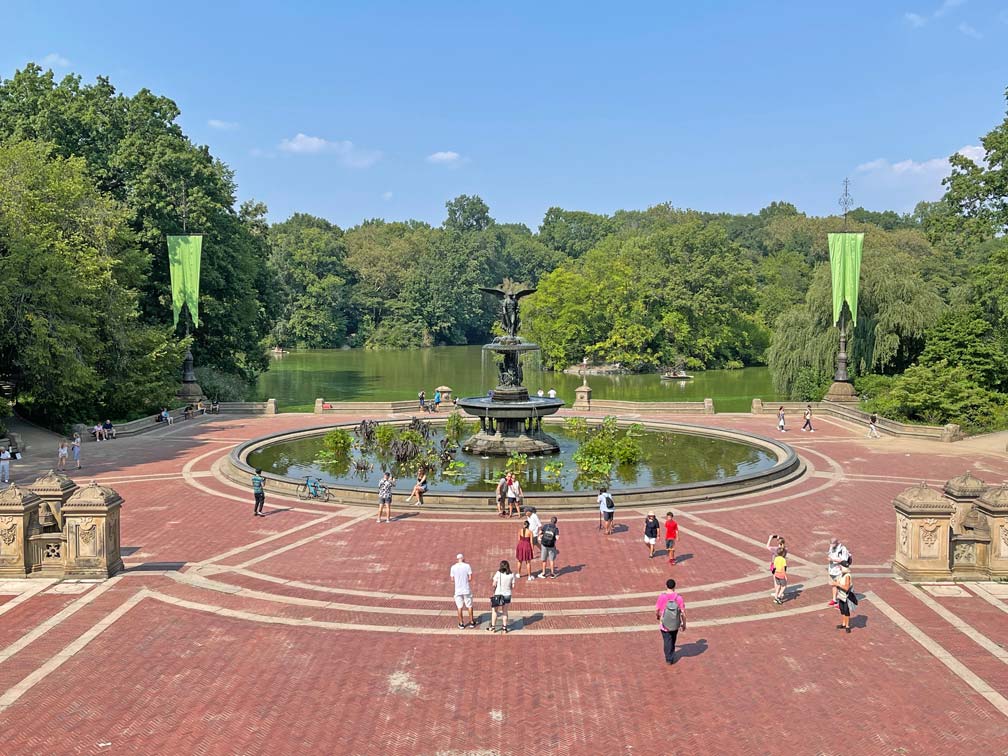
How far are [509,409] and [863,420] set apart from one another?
18.8 m

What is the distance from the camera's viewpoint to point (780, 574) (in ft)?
48.9

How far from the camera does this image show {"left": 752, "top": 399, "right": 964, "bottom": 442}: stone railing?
114ft

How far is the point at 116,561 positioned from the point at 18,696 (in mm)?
5584

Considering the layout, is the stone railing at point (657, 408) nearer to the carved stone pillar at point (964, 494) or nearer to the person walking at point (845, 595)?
the carved stone pillar at point (964, 494)

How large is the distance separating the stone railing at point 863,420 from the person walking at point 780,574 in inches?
930

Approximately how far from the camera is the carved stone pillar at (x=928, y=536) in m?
16.0

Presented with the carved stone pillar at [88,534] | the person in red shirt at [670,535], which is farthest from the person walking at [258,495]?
the person in red shirt at [670,535]

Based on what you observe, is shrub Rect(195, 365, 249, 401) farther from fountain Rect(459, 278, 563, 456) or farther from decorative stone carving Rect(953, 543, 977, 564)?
decorative stone carving Rect(953, 543, 977, 564)

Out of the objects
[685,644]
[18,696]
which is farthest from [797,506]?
[18,696]

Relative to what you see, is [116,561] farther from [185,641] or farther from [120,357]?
[120,357]

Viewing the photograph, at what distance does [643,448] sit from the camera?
33219 mm

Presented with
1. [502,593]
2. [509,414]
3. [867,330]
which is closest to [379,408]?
[509,414]

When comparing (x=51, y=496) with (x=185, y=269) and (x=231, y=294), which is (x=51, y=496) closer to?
(x=185, y=269)

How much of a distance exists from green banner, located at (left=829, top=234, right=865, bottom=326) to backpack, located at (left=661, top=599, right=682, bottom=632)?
124 feet
